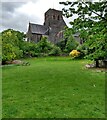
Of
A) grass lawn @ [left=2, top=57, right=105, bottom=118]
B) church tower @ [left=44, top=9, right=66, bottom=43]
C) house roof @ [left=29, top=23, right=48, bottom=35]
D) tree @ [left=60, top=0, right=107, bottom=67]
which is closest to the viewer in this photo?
grass lawn @ [left=2, top=57, right=105, bottom=118]

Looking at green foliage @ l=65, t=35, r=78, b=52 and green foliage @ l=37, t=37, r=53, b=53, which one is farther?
green foliage @ l=65, t=35, r=78, b=52

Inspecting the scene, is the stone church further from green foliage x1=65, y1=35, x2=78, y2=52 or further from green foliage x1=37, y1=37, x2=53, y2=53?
green foliage x1=37, y1=37, x2=53, y2=53

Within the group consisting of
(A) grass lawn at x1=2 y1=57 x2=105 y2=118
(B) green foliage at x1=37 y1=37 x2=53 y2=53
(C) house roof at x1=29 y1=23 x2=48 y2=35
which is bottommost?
(A) grass lawn at x1=2 y1=57 x2=105 y2=118

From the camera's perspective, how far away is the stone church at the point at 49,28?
7725 centimetres

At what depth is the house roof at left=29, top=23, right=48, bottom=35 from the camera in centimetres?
7713

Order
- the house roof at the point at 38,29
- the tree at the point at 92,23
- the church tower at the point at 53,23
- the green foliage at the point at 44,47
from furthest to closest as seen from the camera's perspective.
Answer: the church tower at the point at 53,23
the house roof at the point at 38,29
the green foliage at the point at 44,47
the tree at the point at 92,23

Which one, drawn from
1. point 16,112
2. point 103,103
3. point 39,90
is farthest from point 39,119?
point 39,90

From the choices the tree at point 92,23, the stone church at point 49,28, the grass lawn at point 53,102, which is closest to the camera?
the grass lawn at point 53,102

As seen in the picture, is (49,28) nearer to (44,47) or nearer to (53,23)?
(53,23)

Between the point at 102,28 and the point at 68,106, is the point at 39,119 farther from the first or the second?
the point at 102,28

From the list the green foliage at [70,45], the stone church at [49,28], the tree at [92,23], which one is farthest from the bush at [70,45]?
the tree at [92,23]

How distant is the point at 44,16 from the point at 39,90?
72373mm

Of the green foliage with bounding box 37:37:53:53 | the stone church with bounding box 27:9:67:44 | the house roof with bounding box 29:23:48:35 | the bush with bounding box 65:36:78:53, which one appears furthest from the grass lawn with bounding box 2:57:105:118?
the house roof with bounding box 29:23:48:35

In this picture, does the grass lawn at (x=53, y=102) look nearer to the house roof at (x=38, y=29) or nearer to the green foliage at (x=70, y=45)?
the green foliage at (x=70, y=45)
